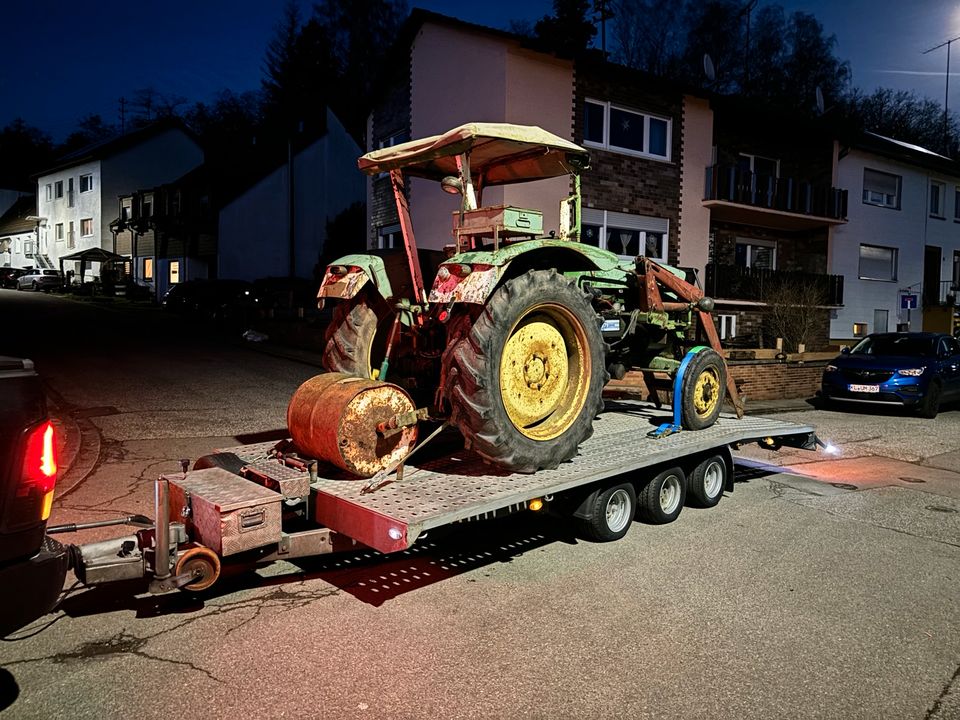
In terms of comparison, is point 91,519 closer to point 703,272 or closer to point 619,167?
point 619,167

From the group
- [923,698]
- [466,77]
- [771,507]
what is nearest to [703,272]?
[466,77]

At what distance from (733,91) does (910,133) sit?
1222 cm

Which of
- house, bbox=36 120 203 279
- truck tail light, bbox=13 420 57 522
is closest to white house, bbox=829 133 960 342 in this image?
truck tail light, bbox=13 420 57 522

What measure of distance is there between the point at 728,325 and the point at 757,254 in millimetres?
3921

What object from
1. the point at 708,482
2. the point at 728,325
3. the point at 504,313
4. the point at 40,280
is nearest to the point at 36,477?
the point at 504,313

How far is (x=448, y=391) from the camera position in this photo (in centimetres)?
484

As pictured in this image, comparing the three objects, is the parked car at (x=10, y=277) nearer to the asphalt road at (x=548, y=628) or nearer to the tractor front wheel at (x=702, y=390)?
the asphalt road at (x=548, y=628)

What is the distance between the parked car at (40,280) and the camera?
41719 millimetres

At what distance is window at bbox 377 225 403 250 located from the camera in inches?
815

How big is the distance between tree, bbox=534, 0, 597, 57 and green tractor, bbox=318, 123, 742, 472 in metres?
29.0

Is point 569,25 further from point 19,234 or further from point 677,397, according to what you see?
point 19,234

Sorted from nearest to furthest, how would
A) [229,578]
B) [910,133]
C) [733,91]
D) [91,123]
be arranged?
[229,578], [733,91], [910,133], [91,123]

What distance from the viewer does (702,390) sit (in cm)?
718

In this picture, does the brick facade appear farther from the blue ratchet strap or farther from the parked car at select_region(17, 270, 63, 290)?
the parked car at select_region(17, 270, 63, 290)
